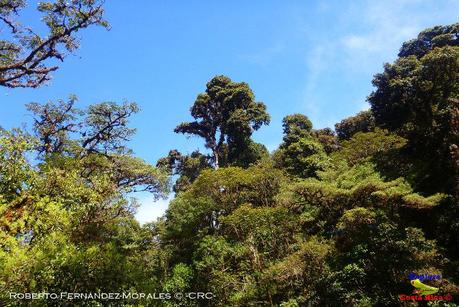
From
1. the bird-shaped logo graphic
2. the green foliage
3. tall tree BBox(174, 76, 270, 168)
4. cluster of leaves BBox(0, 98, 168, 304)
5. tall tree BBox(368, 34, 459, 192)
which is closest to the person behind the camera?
cluster of leaves BBox(0, 98, 168, 304)

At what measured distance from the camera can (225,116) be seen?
31.7 metres

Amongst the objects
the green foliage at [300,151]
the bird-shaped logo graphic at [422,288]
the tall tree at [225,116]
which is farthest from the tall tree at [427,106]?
the tall tree at [225,116]

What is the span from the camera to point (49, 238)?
633cm

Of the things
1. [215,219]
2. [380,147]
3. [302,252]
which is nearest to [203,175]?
[215,219]

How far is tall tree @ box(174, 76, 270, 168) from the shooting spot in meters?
30.0

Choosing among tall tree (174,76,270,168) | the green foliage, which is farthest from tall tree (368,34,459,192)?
tall tree (174,76,270,168)

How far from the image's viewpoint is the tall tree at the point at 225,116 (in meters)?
30.0

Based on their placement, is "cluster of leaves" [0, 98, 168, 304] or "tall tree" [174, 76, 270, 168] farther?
"tall tree" [174, 76, 270, 168]

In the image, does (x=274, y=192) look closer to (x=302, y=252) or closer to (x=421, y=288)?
(x=302, y=252)

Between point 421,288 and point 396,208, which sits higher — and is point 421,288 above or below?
below

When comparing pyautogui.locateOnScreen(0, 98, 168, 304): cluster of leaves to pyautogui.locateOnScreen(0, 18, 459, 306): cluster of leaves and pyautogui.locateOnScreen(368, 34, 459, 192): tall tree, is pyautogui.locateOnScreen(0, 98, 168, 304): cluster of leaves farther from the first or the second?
pyautogui.locateOnScreen(368, 34, 459, 192): tall tree

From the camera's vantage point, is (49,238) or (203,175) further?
(203,175)

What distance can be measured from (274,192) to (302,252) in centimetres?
768

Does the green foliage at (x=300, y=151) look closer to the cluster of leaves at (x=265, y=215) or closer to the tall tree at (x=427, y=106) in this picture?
the cluster of leaves at (x=265, y=215)
